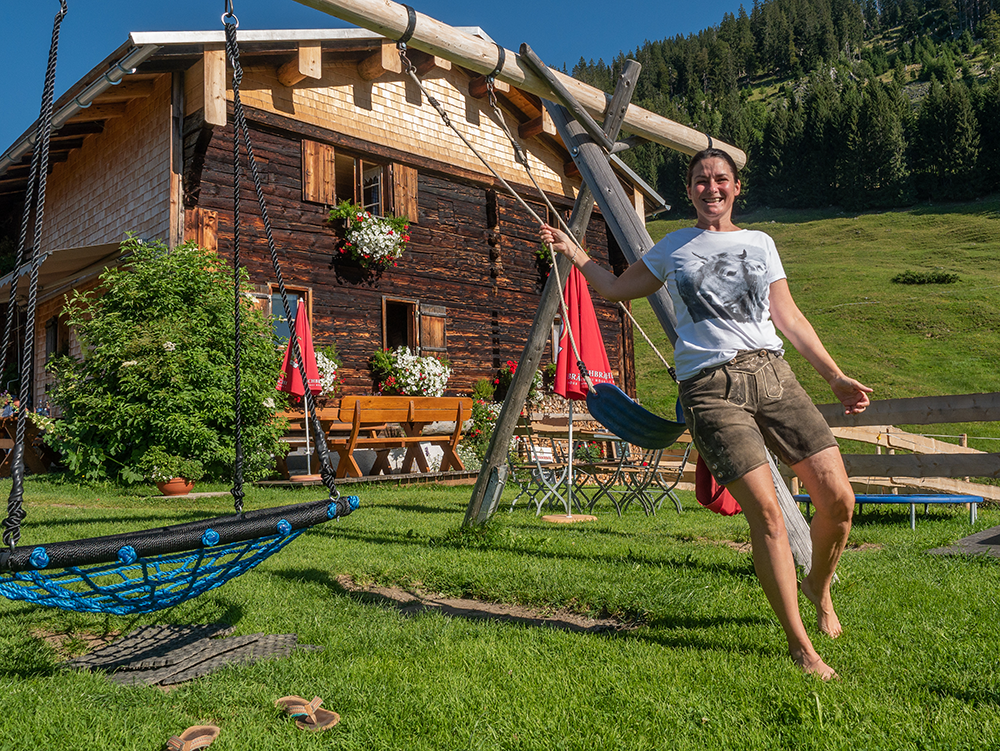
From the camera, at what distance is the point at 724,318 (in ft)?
9.25

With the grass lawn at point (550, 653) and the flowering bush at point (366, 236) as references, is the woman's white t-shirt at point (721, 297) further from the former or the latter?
the flowering bush at point (366, 236)

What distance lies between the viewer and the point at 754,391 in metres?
2.77

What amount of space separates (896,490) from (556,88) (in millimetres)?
6847

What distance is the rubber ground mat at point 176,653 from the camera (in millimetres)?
2717

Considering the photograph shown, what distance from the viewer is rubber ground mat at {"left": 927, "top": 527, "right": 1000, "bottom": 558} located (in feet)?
15.6

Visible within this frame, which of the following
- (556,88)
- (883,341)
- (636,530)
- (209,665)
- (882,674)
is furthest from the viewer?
(883,341)

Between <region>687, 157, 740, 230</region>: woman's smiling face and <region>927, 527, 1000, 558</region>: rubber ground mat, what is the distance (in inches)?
124

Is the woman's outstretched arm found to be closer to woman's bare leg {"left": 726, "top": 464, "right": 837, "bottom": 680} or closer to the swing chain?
woman's bare leg {"left": 726, "top": 464, "right": 837, "bottom": 680}

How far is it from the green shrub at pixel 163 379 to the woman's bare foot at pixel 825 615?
7709 millimetres

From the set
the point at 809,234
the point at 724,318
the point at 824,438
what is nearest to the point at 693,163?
the point at 724,318

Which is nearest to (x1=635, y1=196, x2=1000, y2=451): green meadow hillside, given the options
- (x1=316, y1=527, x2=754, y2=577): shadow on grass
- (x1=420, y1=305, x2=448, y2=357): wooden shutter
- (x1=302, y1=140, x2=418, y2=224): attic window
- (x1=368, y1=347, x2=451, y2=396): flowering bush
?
(x1=420, y1=305, x2=448, y2=357): wooden shutter

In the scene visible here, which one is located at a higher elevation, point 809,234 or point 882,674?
point 809,234

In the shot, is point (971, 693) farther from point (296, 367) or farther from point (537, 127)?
point (537, 127)

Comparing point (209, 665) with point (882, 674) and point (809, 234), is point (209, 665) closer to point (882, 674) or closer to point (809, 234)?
point (882, 674)
